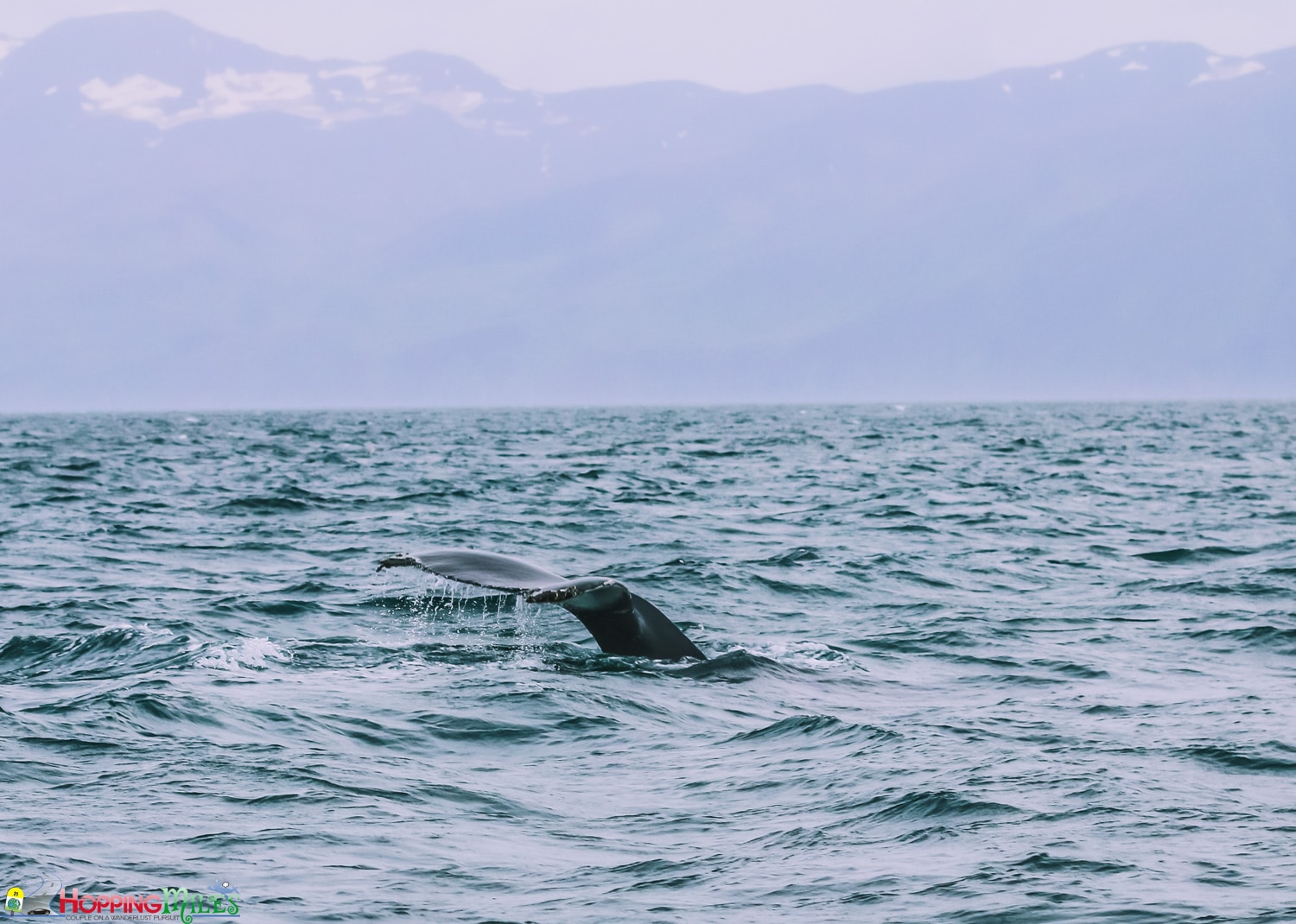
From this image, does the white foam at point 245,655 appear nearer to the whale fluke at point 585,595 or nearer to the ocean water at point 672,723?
the ocean water at point 672,723

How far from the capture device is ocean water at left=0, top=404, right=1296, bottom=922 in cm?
642

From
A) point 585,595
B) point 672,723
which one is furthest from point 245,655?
point 672,723

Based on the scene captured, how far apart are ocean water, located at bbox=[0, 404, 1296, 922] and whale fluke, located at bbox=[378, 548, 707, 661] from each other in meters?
0.18

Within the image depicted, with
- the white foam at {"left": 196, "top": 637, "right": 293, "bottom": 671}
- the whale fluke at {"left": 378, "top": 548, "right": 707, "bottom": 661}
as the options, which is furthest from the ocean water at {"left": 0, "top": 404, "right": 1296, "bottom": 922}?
the whale fluke at {"left": 378, "top": 548, "right": 707, "bottom": 661}

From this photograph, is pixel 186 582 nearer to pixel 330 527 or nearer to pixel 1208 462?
pixel 330 527

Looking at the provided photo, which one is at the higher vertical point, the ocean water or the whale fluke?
the whale fluke

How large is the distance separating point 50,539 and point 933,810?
16528mm

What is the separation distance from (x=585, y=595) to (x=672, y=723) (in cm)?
95

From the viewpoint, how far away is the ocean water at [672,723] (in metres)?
6.42

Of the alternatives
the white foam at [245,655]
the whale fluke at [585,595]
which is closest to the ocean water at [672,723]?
the white foam at [245,655]

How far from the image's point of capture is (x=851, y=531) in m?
22.8

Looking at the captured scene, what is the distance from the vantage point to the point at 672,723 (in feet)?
31.3

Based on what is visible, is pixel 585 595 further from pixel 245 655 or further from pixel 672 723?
pixel 245 655

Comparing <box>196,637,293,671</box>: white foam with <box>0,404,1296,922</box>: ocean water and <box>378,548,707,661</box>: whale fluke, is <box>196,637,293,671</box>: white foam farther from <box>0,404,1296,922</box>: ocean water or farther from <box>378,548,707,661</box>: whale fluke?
<box>378,548,707,661</box>: whale fluke
